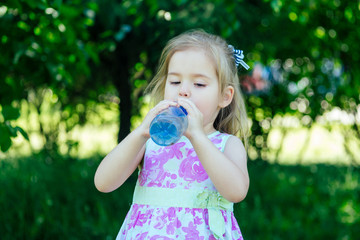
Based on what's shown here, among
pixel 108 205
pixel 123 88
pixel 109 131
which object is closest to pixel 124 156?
pixel 108 205

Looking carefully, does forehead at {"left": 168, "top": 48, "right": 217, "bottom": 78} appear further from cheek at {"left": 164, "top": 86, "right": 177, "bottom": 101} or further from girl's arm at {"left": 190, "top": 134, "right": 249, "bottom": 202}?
girl's arm at {"left": 190, "top": 134, "right": 249, "bottom": 202}

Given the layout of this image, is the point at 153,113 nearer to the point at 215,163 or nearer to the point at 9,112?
the point at 215,163

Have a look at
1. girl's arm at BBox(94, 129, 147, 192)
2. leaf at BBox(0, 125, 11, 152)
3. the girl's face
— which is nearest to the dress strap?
girl's arm at BBox(94, 129, 147, 192)

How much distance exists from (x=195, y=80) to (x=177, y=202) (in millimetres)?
387

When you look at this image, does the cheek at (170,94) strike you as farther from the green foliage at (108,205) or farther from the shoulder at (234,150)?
the green foliage at (108,205)

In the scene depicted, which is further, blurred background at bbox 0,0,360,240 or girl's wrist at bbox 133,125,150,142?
blurred background at bbox 0,0,360,240

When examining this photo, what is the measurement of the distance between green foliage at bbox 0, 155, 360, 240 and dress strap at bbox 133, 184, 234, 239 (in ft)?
4.96

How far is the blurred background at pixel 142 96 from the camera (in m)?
2.91

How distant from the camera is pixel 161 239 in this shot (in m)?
1.53

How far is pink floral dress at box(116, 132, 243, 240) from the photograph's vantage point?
5.12ft

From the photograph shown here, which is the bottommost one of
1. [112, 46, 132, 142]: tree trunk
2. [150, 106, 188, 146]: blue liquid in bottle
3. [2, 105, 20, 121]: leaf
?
[112, 46, 132, 142]: tree trunk

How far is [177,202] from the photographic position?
1.59 metres

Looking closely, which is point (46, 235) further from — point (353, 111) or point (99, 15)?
point (353, 111)

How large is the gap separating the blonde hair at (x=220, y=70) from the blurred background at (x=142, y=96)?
0.74 m
